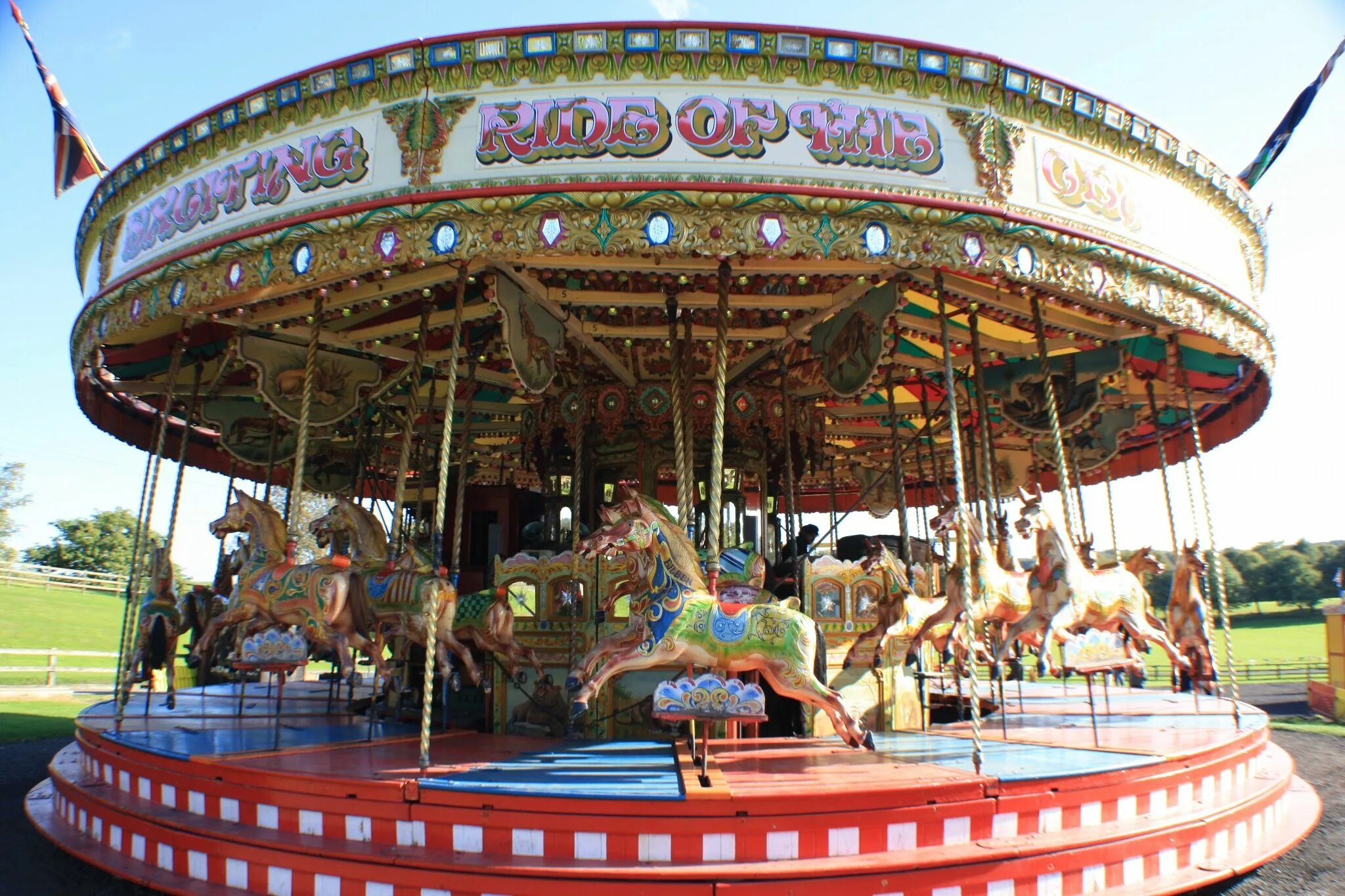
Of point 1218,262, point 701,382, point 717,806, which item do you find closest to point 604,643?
point 717,806

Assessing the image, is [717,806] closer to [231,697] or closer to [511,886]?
[511,886]

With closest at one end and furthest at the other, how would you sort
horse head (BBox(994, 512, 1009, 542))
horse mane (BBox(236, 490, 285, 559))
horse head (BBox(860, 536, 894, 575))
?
horse head (BBox(860, 536, 894, 575)) < horse head (BBox(994, 512, 1009, 542)) < horse mane (BBox(236, 490, 285, 559))

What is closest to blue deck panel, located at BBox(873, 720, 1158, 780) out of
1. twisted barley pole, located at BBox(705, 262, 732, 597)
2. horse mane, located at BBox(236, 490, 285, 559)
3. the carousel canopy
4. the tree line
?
twisted barley pole, located at BBox(705, 262, 732, 597)

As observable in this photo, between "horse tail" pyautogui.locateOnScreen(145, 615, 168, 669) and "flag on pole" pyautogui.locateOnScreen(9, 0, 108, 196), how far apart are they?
5.28m

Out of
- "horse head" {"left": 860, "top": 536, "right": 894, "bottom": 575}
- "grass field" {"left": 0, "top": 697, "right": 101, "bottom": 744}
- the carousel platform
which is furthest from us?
"grass field" {"left": 0, "top": 697, "right": 101, "bottom": 744}

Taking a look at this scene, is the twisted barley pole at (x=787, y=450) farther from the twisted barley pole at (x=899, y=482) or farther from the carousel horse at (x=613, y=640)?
the carousel horse at (x=613, y=640)

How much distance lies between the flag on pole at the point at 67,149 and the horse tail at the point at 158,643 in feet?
17.3

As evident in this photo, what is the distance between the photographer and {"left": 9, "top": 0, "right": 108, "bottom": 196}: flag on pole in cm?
1003

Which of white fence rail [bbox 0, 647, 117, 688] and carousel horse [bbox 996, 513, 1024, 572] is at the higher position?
carousel horse [bbox 996, 513, 1024, 572]

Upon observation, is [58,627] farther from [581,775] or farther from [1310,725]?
[1310,725]

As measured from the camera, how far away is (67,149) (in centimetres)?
1011

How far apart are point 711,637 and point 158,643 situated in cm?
812

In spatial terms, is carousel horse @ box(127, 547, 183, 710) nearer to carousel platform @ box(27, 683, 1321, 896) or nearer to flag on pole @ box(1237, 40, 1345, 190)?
carousel platform @ box(27, 683, 1321, 896)

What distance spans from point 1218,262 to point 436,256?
23.8 feet
